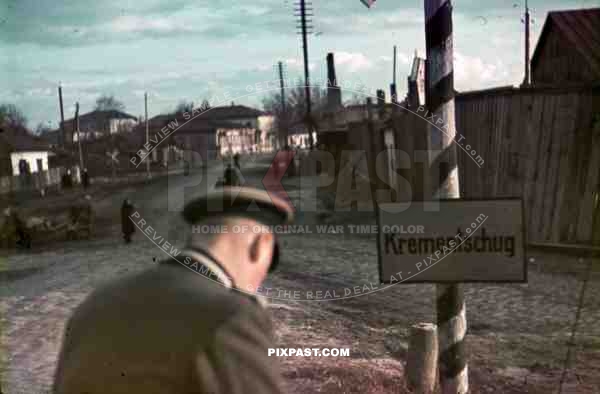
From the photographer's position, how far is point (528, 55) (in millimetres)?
21812

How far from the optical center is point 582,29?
599 inches

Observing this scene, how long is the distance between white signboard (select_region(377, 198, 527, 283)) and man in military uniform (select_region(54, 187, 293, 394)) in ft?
5.50

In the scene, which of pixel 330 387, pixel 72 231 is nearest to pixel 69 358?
pixel 330 387

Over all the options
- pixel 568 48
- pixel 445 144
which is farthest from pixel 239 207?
pixel 568 48

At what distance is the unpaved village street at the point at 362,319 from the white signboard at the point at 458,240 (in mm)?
1281

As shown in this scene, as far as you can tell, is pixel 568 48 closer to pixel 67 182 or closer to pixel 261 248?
pixel 261 248

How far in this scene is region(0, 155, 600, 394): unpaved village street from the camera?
4680 mm

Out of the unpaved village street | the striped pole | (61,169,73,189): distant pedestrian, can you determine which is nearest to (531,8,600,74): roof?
the unpaved village street

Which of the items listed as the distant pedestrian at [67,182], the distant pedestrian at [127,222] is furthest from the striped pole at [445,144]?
the distant pedestrian at [67,182]

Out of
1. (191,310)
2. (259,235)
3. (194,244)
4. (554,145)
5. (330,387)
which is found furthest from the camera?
(554,145)

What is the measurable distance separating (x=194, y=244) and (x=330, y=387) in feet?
10.0

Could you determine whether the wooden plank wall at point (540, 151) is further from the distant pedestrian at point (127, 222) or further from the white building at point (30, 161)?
the white building at point (30, 161)

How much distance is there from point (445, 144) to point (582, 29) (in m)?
13.7

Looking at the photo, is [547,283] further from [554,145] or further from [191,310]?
[191,310]
